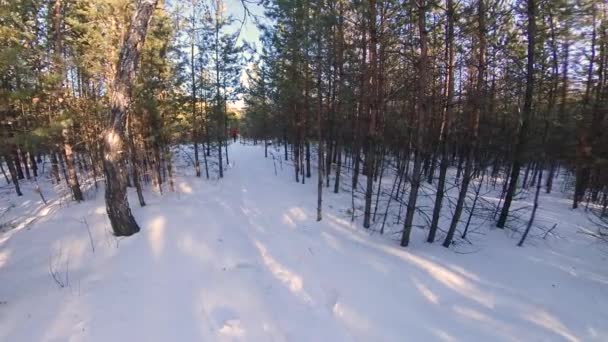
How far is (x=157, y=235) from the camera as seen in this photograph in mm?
5992

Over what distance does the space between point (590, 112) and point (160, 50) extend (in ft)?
50.4

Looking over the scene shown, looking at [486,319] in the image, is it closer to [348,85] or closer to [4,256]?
[348,85]

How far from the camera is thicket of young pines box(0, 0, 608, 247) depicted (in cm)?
598

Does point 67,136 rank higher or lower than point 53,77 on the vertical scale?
lower

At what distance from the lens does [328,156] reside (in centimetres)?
1242

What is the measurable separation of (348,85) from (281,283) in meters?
6.23

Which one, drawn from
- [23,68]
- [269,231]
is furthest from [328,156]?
[23,68]

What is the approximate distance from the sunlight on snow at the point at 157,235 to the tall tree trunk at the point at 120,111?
473mm

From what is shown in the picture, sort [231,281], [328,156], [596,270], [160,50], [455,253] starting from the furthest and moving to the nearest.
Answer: [328,156] → [160,50] → [455,253] → [596,270] → [231,281]

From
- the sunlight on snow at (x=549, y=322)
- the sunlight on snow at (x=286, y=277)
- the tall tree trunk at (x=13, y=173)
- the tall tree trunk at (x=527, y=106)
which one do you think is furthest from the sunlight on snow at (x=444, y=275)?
the tall tree trunk at (x=13, y=173)

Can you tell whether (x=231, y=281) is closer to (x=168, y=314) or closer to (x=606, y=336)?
(x=168, y=314)

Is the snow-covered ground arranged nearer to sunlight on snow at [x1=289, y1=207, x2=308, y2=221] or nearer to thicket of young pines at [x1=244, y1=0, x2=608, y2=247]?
sunlight on snow at [x1=289, y1=207, x2=308, y2=221]

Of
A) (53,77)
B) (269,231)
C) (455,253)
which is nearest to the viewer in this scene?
(455,253)

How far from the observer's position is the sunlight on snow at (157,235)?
5.47m
